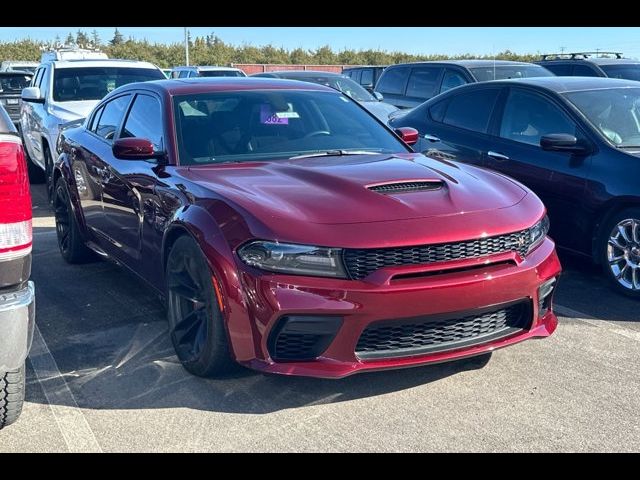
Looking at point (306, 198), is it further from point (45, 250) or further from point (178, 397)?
point (45, 250)

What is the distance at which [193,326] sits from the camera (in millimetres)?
3805

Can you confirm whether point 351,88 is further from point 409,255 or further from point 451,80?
point 409,255

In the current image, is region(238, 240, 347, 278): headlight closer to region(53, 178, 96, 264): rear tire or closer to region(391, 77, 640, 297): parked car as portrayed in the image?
region(391, 77, 640, 297): parked car

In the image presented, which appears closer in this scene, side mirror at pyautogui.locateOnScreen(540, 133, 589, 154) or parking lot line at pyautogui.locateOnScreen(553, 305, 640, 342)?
parking lot line at pyautogui.locateOnScreen(553, 305, 640, 342)

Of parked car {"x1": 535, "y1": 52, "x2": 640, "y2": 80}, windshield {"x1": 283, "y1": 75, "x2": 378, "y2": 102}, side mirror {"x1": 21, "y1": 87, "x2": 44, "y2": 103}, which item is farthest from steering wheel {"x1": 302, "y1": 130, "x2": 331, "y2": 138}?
parked car {"x1": 535, "y1": 52, "x2": 640, "y2": 80}

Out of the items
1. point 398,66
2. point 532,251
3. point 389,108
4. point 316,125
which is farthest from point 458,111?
point 398,66

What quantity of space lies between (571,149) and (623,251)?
0.85 meters

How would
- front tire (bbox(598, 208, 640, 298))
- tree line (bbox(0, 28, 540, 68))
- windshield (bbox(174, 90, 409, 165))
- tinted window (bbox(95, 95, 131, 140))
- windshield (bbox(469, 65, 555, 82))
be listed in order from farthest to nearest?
tree line (bbox(0, 28, 540, 68)), windshield (bbox(469, 65, 555, 82)), tinted window (bbox(95, 95, 131, 140)), front tire (bbox(598, 208, 640, 298)), windshield (bbox(174, 90, 409, 165))

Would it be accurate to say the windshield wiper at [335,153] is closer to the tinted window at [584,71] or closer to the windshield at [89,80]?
the windshield at [89,80]

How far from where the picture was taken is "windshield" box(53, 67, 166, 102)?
32.2 feet

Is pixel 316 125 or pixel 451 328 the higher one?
pixel 316 125

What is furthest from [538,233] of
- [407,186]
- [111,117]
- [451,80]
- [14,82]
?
[14,82]

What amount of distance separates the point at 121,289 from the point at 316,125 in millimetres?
1984

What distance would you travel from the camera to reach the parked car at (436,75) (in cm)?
1091
